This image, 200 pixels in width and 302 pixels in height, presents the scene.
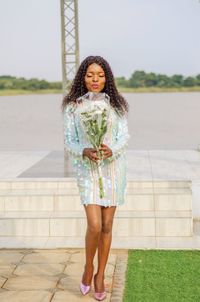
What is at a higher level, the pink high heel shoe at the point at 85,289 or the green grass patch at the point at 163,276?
the pink high heel shoe at the point at 85,289

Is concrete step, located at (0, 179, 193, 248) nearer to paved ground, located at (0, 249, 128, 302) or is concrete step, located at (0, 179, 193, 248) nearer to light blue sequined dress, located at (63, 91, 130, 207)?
paved ground, located at (0, 249, 128, 302)

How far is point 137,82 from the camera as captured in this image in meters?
23.1

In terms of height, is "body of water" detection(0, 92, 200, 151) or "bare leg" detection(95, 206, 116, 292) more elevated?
"bare leg" detection(95, 206, 116, 292)

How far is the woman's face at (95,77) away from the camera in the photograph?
338cm

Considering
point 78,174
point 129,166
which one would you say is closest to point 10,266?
point 78,174

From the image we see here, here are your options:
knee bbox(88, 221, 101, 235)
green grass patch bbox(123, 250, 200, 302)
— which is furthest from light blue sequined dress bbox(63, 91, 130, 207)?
green grass patch bbox(123, 250, 200, 302)

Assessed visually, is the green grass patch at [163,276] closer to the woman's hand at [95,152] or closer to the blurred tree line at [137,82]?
the woman's hand at [95,152]

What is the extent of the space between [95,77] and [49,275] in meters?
1.47

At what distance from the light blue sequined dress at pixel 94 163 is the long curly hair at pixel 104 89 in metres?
0.05

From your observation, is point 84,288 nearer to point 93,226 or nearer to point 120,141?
point 93,226

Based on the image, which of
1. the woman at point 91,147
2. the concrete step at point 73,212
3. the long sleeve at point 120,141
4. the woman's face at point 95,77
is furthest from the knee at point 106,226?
the concrete step at point 73,212

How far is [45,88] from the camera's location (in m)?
21.5

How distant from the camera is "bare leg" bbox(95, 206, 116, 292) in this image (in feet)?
11.3

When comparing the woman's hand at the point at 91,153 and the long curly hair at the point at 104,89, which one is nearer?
the woman's hand at the point at 91,153
